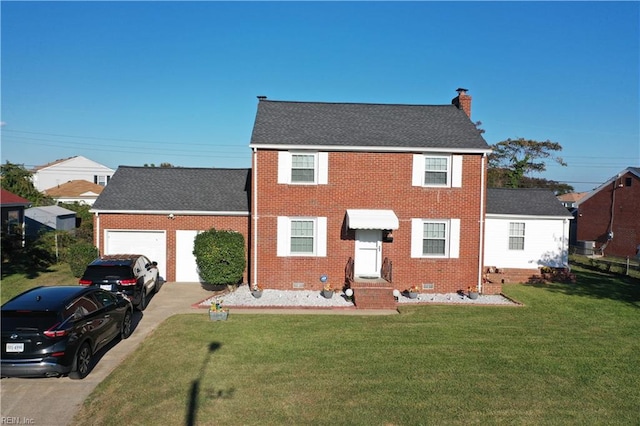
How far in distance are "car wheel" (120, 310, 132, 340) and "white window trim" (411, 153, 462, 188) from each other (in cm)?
1087

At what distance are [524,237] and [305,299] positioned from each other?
1210 centimetres

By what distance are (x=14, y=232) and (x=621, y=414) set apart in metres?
29.0

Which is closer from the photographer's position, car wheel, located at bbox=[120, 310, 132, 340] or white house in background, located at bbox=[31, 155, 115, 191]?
car wheel, located at bbox=[120, 310, 132, 340]

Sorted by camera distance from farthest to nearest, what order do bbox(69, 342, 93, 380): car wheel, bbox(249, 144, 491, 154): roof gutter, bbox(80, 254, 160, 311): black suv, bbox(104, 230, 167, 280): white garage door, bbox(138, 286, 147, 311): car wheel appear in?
bbox(104, 230, 167, 280): white garage door, bbox(249, 144, 491, 154): roof gutter, bbox(138, 286, 147, 311): car wheel, bbox(80, 254, 160, 311): black suv, bbox(69, 342, 93, 380): car wheel

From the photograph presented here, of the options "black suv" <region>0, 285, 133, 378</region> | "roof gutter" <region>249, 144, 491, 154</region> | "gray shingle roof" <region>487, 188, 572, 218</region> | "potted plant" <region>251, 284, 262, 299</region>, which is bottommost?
"potted plant" <region>251, 284, 262, 299</region>

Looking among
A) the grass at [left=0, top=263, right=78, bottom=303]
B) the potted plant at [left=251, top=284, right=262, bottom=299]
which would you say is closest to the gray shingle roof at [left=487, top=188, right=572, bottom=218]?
the potted plant at [left=251, top=284, right=262, bottom=299]

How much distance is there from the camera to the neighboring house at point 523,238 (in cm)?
2150

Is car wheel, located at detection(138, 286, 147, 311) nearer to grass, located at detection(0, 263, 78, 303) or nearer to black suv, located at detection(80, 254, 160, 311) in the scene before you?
black suv, located at detection(80, 254, 160, 311)

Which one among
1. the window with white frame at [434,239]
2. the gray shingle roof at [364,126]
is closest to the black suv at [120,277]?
the gray shingle roof at [364,126]

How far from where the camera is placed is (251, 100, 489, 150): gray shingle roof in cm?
1709

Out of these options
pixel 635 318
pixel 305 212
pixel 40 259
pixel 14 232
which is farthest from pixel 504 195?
pixel 14 232

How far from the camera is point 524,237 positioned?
2167cm

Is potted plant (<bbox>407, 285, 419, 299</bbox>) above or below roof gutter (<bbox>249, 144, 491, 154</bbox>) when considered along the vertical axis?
below

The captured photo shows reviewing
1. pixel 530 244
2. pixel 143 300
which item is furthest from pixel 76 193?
pixel 530 244
